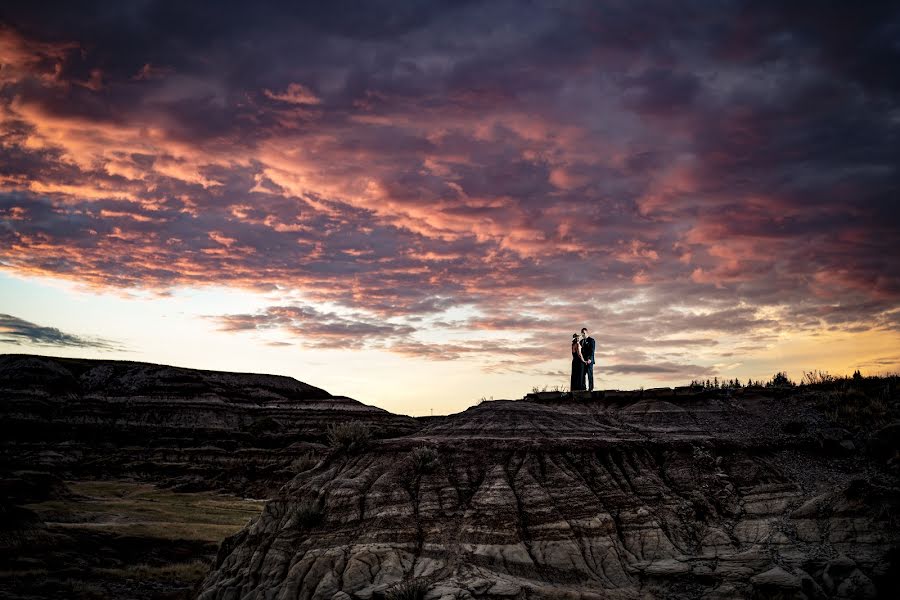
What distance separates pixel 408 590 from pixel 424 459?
5.99m

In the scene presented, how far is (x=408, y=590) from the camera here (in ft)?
65.0

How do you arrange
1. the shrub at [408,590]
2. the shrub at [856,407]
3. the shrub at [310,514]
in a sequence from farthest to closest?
the shrub at [856,407] → the shrub at [310,514] → the shrub at [408,590]

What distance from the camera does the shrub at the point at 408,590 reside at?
1961cm

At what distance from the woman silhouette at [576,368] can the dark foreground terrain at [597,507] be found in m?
2.62

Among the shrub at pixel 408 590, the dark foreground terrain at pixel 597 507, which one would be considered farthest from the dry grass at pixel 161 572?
the shrub at pixel 408 590

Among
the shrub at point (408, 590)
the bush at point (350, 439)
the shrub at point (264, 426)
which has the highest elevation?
the shrub at point (264, 426)

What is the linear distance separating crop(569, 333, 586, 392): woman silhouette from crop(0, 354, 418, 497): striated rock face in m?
38.2

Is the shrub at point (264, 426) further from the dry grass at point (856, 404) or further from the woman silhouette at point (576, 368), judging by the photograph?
the dry grass at point (856, 404)

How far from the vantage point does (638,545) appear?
22.2m

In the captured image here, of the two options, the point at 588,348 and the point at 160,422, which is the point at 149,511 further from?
the point at 160,422

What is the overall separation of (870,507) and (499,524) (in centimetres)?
1095

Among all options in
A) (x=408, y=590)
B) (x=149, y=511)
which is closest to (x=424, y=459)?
(x=408, y=590)

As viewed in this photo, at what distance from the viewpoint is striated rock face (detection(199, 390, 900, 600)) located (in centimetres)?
2012

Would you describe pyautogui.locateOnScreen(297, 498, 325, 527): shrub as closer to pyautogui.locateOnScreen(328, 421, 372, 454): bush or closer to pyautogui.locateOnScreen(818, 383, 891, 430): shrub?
pyautogui.locateOnScreen(328, 421, 372, 454): bush
